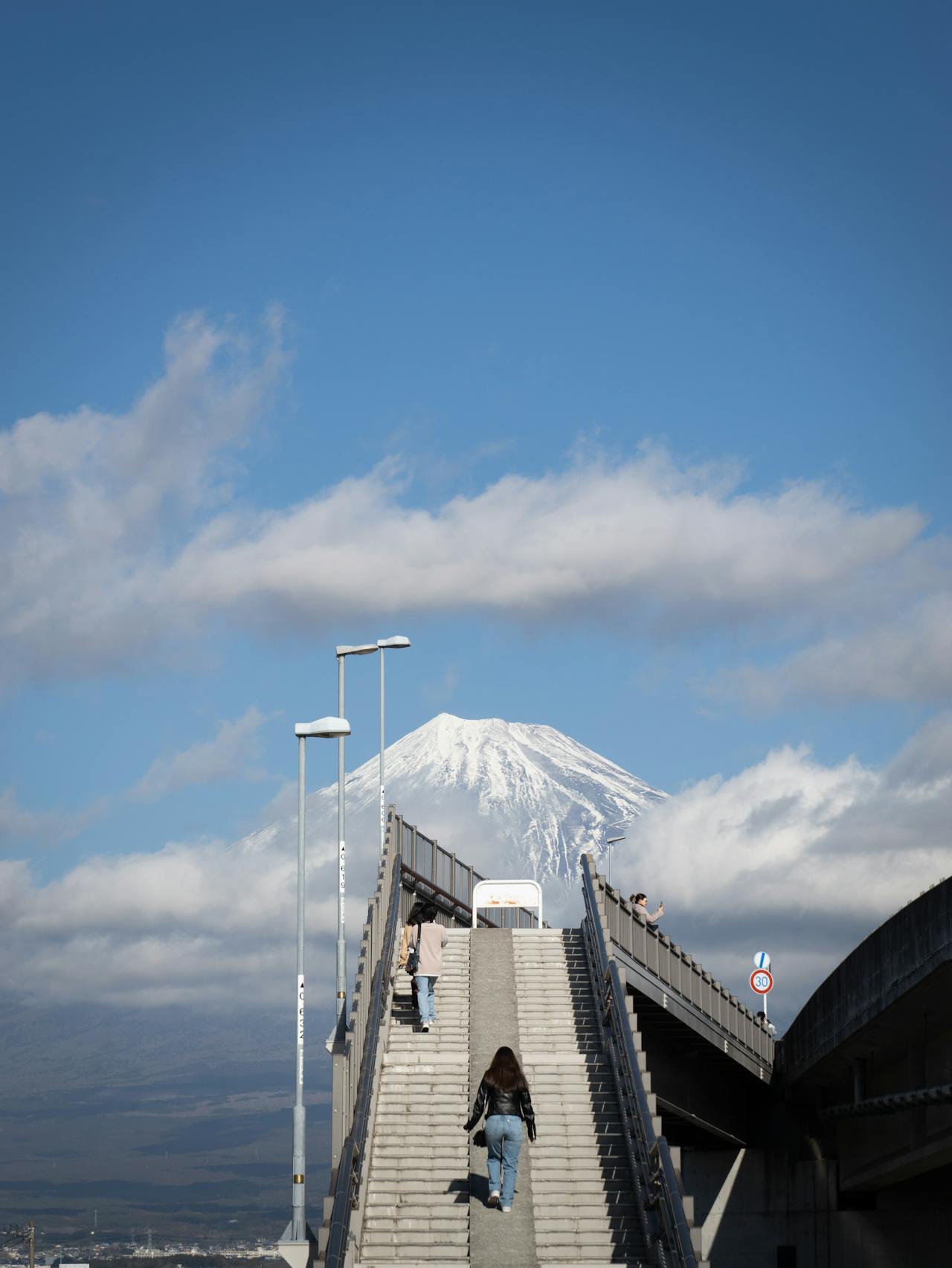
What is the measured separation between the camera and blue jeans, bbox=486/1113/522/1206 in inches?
755

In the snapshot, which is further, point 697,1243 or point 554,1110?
point 554,1110

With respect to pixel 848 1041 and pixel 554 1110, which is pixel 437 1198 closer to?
pixel 554 1110

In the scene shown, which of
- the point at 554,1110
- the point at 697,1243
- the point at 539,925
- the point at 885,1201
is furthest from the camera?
the point at 885,1201

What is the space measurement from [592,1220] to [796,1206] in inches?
1080

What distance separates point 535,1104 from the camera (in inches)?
901

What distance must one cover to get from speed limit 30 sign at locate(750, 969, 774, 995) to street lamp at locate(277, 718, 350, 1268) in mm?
20623

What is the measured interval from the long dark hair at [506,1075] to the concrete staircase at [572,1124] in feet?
5.66

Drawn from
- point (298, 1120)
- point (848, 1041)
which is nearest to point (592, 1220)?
point (298, 1120)

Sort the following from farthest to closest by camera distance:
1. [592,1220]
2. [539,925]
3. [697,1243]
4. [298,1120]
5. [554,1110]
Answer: [539,925] < [298,1120] < [554,1110] < [592,1220] < [697,1243]

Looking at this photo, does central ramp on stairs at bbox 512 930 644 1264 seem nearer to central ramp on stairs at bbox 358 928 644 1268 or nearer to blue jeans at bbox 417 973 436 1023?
central ramp on stairs at bbox 358 928 644 1268

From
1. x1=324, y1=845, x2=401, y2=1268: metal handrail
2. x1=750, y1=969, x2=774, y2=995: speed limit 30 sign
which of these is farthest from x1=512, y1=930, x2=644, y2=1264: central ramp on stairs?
x1=750, y1=969, x2=774, y2=995: speed limit 30 sign

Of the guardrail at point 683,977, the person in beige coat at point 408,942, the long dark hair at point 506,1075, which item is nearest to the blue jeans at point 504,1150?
the long dark hair at point 506,1075

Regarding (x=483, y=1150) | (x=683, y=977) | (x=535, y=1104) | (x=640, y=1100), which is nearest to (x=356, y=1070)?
(x=483, y=1150)

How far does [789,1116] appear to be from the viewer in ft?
149
